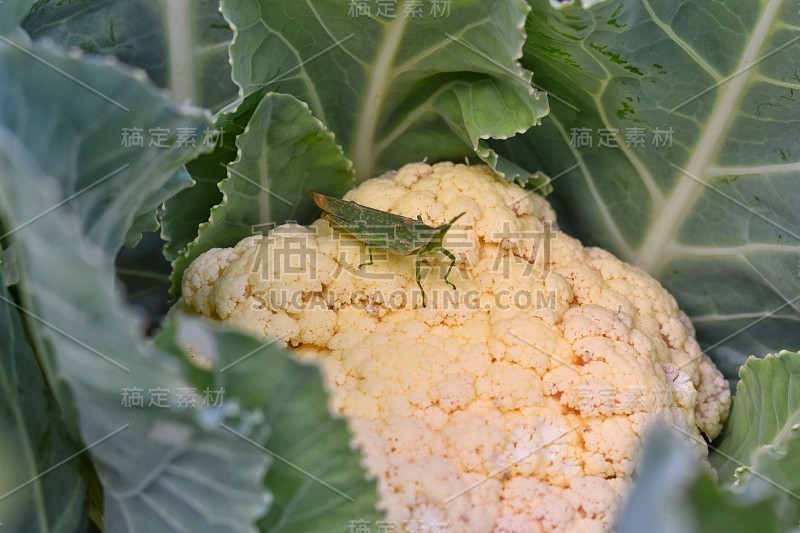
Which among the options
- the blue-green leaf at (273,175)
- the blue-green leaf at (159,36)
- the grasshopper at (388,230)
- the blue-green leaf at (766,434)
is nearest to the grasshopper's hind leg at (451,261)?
the grasshopper at (388,230)

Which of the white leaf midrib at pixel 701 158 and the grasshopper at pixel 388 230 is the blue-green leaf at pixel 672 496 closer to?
the grasshopper at pixel 388 230

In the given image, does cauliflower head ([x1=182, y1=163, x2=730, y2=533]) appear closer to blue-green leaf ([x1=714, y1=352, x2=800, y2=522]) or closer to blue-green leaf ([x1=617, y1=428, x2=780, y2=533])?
blue-green leaf ([x1=714, y1=352, x2=800, y2=522])

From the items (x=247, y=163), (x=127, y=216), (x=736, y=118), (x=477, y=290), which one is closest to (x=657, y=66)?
(x=736, y=118)

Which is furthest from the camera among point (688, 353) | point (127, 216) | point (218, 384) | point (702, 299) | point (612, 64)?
point (702, 299)

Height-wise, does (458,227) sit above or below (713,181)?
below

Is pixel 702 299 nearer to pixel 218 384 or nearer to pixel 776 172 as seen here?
pixel 776 172

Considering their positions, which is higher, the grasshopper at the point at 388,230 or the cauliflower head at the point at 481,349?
the grasshopper at the point at 388,230
